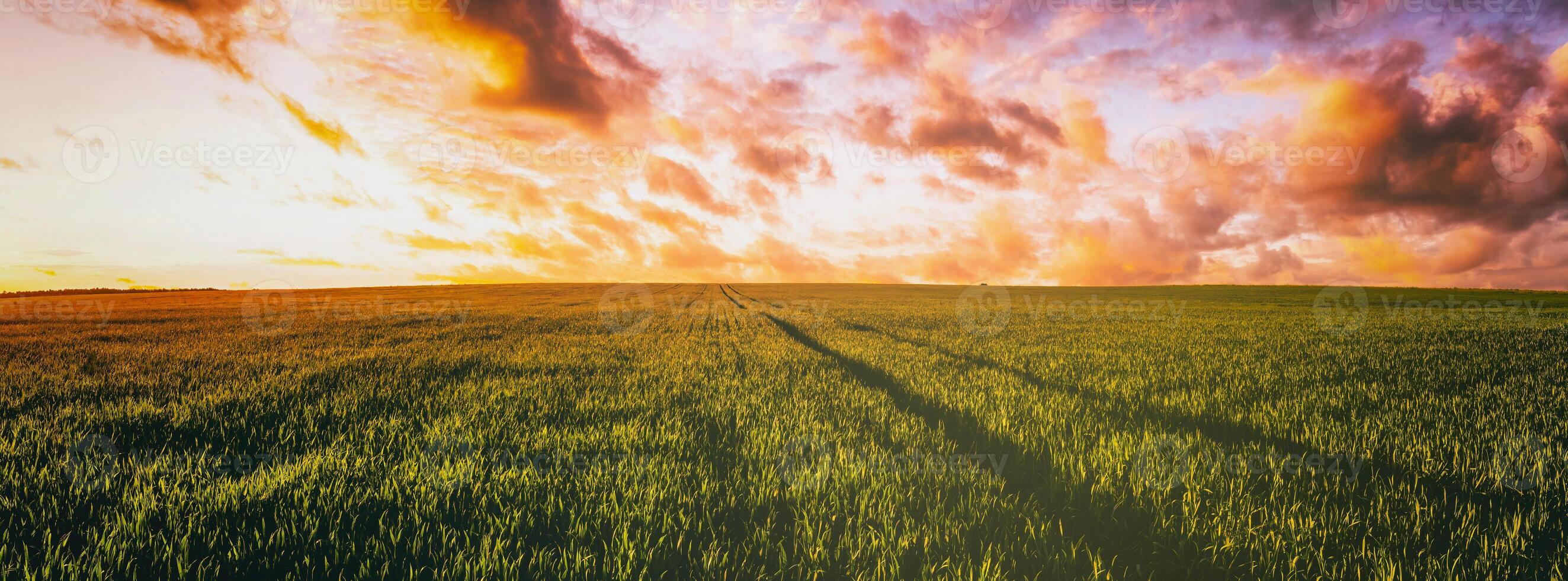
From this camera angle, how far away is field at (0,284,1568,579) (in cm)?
243

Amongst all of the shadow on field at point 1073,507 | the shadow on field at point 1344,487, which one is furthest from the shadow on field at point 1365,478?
the shadow on field at point 1073,507

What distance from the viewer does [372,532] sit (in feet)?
8.46

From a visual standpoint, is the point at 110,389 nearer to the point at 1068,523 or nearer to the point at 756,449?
the point at 756,449

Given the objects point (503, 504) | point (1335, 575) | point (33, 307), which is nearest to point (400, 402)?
point (503, 504)

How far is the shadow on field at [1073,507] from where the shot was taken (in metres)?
2.59

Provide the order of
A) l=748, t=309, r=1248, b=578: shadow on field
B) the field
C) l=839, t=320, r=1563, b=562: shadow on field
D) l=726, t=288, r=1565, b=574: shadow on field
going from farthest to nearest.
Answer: l=839, t=320, r=1563, b=562: shadow on field → l=726, t=288, r=1565, b=574: shadow on field → l=748, t=309, r=1248, b=578: shadow on field → the field

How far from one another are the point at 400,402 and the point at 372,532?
132 inches

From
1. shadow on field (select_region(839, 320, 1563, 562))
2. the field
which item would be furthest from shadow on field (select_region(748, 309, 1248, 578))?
shadow on field (select_region(839, 320, 1563, 562))

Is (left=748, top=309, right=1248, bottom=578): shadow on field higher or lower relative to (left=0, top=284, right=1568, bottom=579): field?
lower

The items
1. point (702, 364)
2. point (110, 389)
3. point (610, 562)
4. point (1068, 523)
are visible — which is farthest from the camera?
point (702, 364)

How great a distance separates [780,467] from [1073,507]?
181 centimetres

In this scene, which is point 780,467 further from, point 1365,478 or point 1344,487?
point 1365,478

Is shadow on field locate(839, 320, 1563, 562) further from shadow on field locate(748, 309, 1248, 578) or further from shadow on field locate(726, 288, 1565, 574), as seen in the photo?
shadow on field locate(748, 309, 1248, 578)

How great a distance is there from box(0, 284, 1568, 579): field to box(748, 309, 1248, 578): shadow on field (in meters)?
0.02
